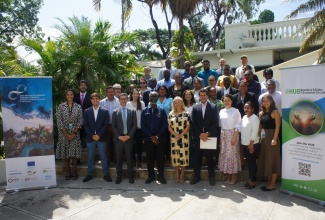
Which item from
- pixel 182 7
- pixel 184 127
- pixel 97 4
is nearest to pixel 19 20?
pixel 97 4

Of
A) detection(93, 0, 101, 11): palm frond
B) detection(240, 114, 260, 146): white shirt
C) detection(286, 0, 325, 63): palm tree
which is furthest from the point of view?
detection(93, 0, 101, 11): palm frond

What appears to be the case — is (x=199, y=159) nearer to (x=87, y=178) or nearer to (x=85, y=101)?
(x=87, y=178)

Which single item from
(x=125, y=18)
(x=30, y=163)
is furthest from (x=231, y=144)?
(x=125, y=18)

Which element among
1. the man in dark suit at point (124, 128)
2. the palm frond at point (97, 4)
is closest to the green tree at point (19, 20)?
the palm frond at point (97, 4)

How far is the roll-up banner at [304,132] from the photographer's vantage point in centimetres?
499

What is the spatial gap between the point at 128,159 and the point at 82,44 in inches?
160

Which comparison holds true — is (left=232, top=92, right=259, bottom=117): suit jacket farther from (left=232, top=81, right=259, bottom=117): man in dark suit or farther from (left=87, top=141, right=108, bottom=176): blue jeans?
(left=87, top=141, right=108, bottom=176): blue jeans

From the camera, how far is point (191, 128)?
649cm

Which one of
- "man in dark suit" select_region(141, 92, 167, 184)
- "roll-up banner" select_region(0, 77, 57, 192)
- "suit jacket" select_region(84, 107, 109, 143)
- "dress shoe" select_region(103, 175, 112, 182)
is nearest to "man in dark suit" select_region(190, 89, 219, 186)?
"man in dark suit" select_region(141, 92, 167, 184)

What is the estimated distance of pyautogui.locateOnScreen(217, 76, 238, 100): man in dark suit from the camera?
22.5ft

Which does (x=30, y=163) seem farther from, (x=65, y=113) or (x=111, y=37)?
(x=111, y=37)

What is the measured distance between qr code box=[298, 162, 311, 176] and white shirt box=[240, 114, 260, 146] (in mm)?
878

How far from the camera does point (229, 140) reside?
603 centimetres

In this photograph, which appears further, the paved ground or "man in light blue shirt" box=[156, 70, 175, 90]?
"man in light blue shirt" box=[156, 70, 175, 90]
